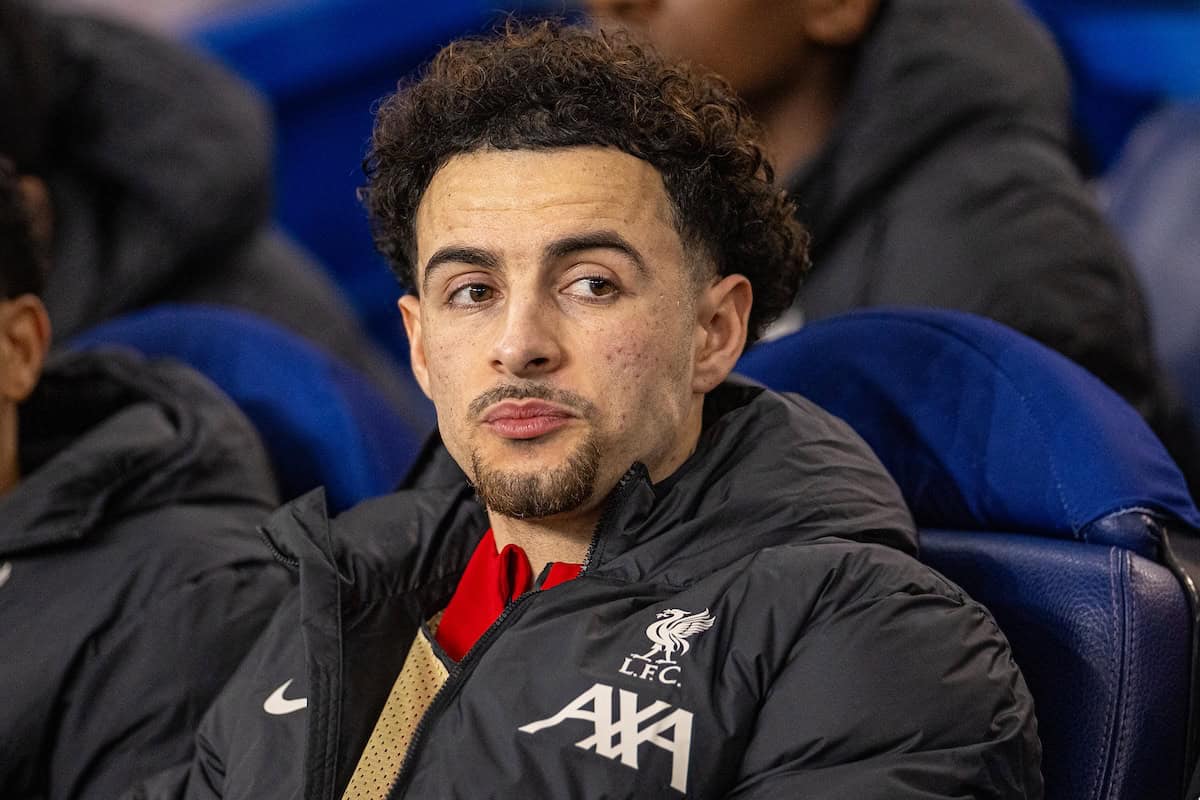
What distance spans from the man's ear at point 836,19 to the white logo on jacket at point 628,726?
132 cm

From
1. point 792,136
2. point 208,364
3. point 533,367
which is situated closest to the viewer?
point 533,367

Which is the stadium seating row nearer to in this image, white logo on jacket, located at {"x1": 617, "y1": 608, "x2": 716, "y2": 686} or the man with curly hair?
the man with curly hair

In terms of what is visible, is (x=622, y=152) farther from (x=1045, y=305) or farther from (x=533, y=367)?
(x=1045, y=305)

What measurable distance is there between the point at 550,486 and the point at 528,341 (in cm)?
11

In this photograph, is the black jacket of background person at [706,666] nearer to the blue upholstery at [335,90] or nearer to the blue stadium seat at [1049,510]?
the blue stadium seat at [1049,510]

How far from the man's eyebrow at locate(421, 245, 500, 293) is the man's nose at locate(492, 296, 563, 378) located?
0.14ft

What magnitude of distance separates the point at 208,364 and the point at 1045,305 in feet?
3.43

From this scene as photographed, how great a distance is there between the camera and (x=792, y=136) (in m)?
2.36

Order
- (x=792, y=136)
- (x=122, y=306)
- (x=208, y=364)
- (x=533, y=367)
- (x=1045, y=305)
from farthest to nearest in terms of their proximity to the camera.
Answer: (x=122, y=306) → (x=792, y=136) → (x=208, y=364) → (x=1045, y=305) → (x=533, y=367)

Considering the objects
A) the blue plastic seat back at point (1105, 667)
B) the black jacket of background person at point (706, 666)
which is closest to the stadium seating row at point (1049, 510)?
the blue plastic seat back at point (1105, 667)

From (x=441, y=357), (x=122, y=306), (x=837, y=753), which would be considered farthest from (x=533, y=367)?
(x=122, y=306)

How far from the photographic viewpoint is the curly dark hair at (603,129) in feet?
4.52

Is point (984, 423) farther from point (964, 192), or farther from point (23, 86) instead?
point (23, 86)

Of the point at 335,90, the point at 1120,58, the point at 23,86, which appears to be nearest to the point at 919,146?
the point at 23,86
